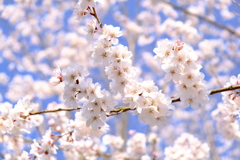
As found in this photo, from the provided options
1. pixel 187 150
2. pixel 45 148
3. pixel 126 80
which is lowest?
pixel 45 148

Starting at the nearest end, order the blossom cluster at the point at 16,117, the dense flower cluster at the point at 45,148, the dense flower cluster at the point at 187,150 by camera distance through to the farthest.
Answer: the blossom cluster at the point at 16,117 → the dense flower cluster at the point at 45,148 → the dense flower cluster at the point at 187,150

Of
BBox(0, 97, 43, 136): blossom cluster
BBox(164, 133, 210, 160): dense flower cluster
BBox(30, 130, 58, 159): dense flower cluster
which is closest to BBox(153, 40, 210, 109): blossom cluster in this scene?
BBox(0, 97, 43, 136): blossom cluster

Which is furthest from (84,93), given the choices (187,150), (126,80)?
(187,150)

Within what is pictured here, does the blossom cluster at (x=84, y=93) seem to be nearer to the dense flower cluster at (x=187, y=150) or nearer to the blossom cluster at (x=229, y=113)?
the blossom cluster at (x=229, y=113)

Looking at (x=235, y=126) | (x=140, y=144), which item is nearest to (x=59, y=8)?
(x=140, y=144)

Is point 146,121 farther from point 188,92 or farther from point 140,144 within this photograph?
point 140,144

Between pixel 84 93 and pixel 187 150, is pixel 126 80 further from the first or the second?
pixel 187 150

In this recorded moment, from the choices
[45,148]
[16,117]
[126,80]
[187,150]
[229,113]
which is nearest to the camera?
[126,80]

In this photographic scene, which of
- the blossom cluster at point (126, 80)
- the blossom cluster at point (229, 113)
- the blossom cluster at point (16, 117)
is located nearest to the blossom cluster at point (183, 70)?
the blossom cluster at point (126, 80)
